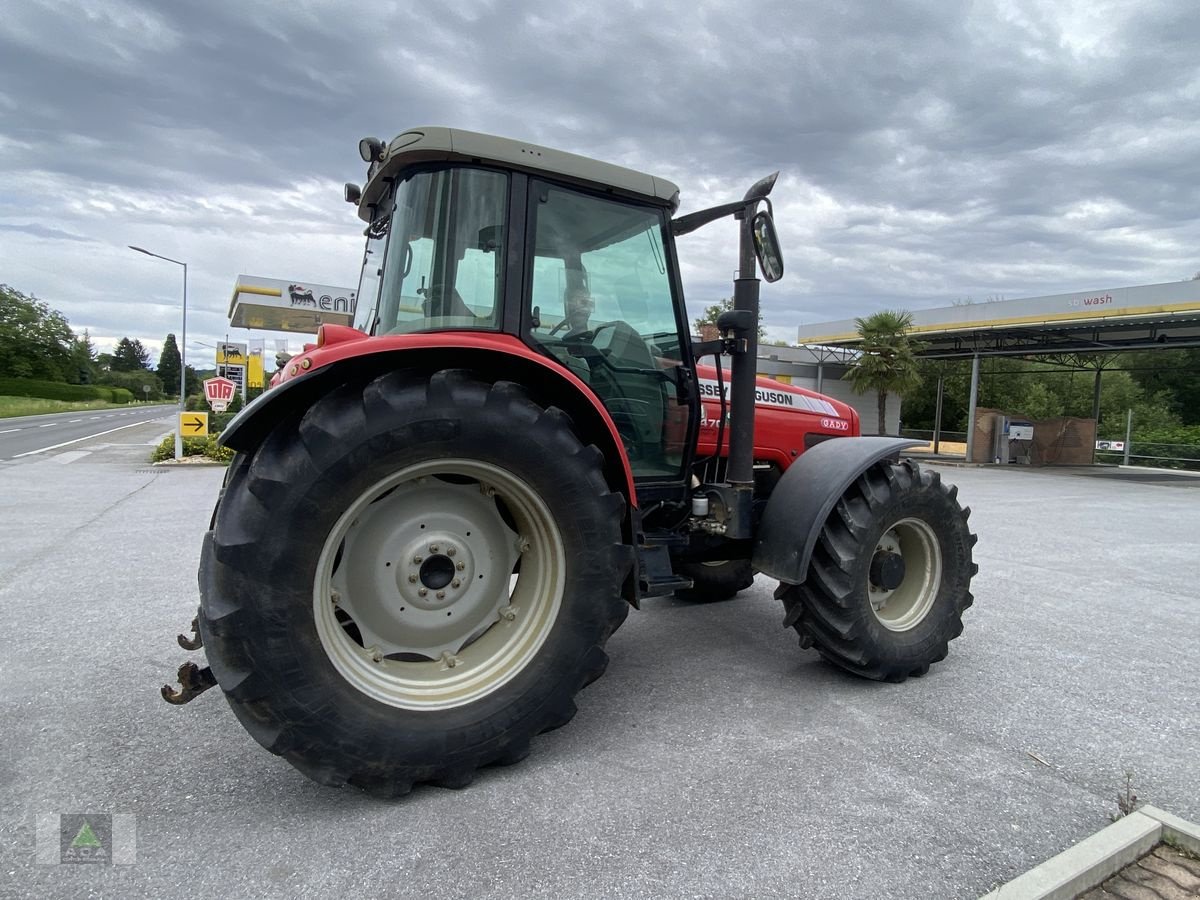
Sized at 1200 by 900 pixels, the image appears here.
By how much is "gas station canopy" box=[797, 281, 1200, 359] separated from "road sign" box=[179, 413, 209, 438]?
2044 cm

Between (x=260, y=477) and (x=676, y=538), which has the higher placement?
(x=260, y=477)

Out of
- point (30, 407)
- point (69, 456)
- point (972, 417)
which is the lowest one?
point (69, 456)

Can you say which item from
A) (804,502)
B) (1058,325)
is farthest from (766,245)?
(1058,325)

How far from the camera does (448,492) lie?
2.70m

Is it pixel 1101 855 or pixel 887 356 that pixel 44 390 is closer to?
pixel 887 356

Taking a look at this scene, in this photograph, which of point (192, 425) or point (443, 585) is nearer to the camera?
point (443, 585)

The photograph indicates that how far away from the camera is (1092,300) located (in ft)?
61.3

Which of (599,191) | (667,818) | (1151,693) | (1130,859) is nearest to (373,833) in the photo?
(667,818)

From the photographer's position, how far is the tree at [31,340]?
63.0 meters

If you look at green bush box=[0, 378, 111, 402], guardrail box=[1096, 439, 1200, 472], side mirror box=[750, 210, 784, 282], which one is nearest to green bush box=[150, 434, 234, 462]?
side mirror box=[750, 210, 784, 282]

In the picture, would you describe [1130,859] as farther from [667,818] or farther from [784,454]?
[784,454]

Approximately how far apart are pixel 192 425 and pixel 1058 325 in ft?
74.6

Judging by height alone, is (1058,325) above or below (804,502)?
above

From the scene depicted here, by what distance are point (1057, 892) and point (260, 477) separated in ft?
8.40
